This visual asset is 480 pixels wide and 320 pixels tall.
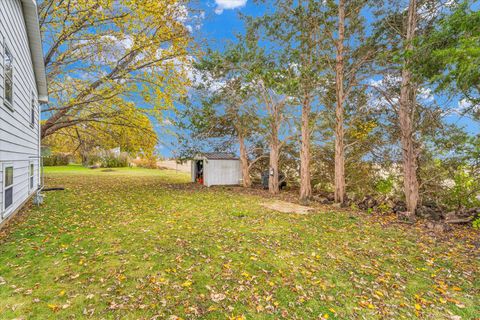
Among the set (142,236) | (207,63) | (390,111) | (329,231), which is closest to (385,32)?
(390,111)

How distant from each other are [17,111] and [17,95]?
44 cm

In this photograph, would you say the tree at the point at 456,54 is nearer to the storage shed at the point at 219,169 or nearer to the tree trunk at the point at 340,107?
the tree trunk at the point at 340,107

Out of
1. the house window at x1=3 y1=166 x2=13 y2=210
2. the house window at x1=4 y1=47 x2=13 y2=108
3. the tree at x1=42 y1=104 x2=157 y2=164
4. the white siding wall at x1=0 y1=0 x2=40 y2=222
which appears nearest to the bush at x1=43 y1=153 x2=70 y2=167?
the tree at x1=42 y1=104 x2=157 y2=164

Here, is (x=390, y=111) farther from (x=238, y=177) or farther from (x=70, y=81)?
(x=70, y=81)

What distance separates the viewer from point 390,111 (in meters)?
9.77

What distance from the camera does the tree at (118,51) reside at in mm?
9414

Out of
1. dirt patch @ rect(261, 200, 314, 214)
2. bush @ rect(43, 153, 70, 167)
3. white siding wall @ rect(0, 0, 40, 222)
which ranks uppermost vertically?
white siding wall @ rect(0, 0, 40, 222)

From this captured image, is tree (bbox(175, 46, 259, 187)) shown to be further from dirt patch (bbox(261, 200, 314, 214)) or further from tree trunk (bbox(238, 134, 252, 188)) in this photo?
dirt patch (bbox(261, 200, 314, 214))

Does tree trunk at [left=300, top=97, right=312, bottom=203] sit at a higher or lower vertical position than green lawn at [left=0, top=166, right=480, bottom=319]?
higher

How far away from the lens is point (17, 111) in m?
6.72

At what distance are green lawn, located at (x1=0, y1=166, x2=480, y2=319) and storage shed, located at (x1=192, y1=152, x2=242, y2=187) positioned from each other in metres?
8.50

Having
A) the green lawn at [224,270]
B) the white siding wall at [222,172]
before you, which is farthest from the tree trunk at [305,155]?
the white siding wall at [222,172]

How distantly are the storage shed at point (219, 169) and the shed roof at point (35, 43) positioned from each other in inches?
322

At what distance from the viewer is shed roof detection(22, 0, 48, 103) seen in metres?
7.11
